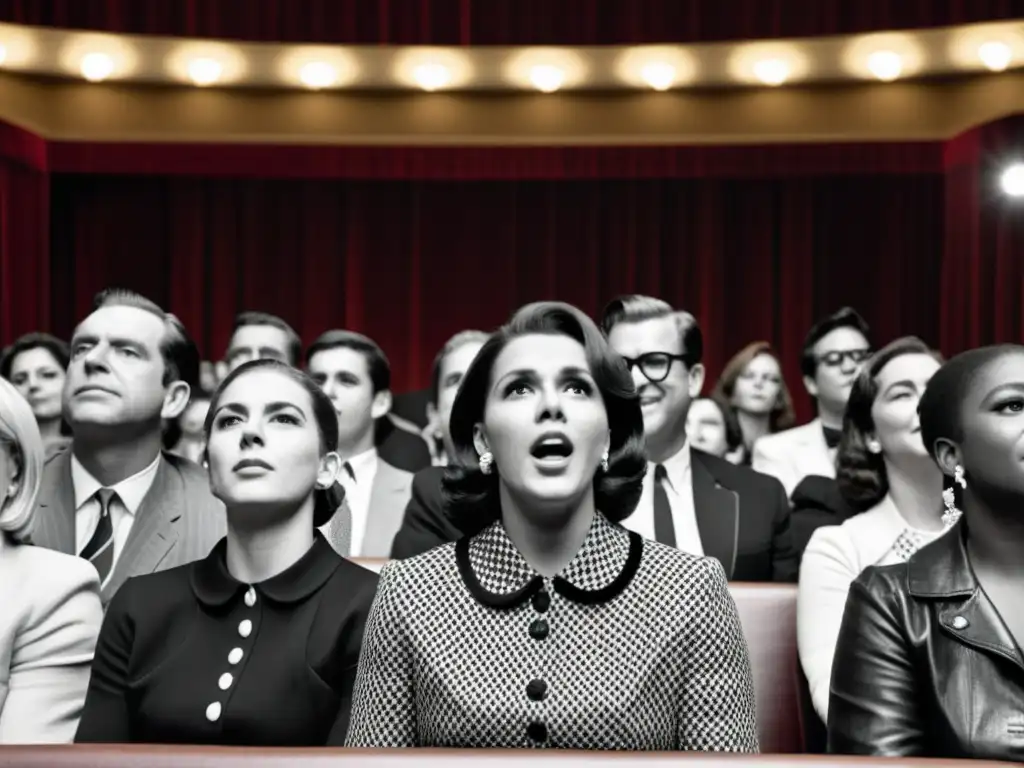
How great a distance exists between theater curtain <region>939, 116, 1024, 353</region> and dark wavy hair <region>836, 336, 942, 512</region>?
483 cm

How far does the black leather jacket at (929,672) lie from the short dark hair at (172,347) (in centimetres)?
172

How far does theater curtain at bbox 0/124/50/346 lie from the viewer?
8227 mm

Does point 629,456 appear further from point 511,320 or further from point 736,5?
point 736,5

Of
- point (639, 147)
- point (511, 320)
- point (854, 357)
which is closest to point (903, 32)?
point (639, 147)

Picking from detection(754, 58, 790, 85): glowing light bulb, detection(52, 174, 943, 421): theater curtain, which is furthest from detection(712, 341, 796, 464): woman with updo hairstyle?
detection(52, 174, 943, 421): theater curtain

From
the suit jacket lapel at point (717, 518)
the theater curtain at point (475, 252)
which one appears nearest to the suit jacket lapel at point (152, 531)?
the suit jacket lapel at point (717, 518)

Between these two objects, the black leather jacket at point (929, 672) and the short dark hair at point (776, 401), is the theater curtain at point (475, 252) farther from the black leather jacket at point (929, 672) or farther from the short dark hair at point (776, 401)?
the black leather jacket at point (929, 672)

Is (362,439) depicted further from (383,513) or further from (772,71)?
(772,71)

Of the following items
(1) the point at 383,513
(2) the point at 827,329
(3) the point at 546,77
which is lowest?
(1) the point at 383,513

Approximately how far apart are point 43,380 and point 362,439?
135cm

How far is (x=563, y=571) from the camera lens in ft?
6.95

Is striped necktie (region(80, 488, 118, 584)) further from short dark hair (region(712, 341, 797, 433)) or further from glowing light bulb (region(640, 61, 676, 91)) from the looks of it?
glowing light bulb (region(640, 61, 676, 91))

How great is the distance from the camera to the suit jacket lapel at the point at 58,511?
10.3ft

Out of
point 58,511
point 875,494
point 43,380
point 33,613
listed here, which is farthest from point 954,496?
point 43,380
